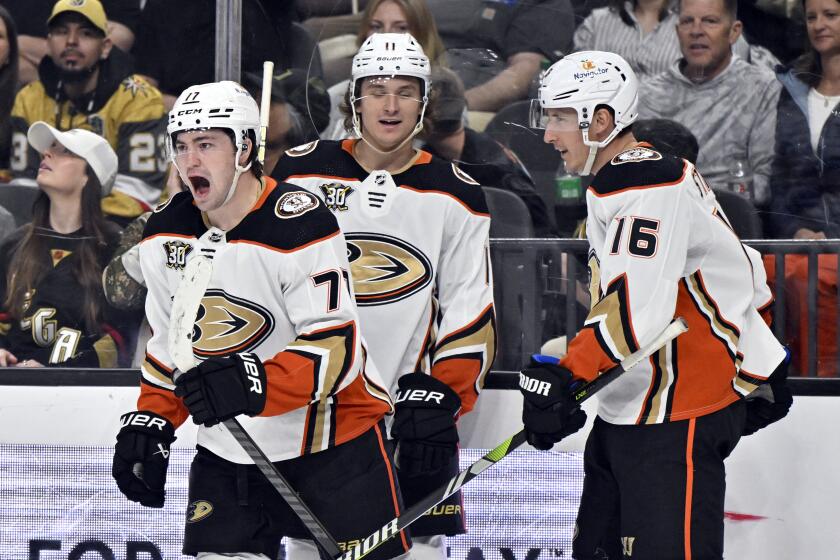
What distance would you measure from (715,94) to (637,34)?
0.89 ft

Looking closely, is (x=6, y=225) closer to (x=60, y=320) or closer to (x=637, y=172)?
(x=60, y=320)

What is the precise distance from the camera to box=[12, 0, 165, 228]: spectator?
364 cm

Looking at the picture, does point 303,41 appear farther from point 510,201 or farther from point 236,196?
point 236,196

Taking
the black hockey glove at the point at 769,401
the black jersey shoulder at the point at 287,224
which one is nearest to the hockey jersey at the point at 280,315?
the black jersey shoulder at the point at 287,224

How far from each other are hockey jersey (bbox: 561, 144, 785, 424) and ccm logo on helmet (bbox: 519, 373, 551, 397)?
75mm

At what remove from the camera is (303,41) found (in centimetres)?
365

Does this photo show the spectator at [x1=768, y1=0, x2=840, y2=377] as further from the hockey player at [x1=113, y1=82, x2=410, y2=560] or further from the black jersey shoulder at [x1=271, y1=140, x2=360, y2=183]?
the hockey player at [x1=113, y1=82, x2=410, y2=560]

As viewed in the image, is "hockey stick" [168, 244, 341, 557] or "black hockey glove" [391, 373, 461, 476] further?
"black hockey glove" [391, 373, 461, 476]

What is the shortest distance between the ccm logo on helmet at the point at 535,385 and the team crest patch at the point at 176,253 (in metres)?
0.71

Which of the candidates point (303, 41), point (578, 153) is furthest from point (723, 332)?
point (303, 41)

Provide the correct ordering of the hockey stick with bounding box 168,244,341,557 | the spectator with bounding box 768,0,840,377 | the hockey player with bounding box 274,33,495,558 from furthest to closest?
the spectator with bounding box 768,0,840,377, the hockey player with bounding box 274,33,495,558, the hockey stick with bounding box 168,244,341,557

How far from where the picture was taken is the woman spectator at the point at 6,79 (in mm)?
3672

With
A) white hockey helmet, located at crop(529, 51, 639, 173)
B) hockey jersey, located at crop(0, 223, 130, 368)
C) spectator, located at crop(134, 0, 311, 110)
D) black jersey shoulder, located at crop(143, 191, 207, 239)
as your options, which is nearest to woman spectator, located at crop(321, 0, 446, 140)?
spectator, located at crop(134, 0, 311, 110)

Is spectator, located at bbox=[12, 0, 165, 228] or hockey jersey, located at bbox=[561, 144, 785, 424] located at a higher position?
spectator, located at bbox=[12, 0, 165, 228]
